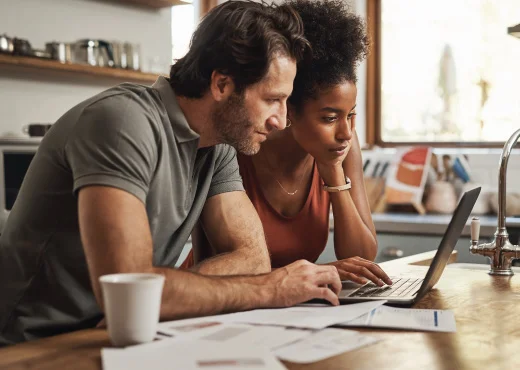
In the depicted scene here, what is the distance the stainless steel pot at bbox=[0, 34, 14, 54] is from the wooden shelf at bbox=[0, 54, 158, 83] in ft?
0.09

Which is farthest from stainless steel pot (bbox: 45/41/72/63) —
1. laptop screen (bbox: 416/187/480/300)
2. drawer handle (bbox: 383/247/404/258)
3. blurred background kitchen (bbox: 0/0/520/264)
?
laptop screen (bbox: 416/187/480/300)

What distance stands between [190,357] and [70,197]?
0.56 m

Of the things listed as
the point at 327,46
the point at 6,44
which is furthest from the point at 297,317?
the point at 6,44

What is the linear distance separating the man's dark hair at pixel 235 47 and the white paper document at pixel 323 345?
0.66 meters

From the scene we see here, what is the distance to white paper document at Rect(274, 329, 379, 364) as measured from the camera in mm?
1021

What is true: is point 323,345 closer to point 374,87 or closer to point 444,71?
point 444,71

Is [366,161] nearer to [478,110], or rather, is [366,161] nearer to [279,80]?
[478,110]

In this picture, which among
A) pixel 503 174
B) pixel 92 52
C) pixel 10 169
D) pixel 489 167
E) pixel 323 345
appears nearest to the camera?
pixel 323 345

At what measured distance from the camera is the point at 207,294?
127 centimetres

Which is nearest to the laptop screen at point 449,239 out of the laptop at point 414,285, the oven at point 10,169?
the laptop at point 414,285

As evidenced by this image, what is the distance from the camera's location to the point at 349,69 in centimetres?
211

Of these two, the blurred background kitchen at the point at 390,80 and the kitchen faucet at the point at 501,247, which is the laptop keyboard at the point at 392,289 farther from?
the blurred background kitchen at the point at 390,80

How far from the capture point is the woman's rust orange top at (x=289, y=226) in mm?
2109

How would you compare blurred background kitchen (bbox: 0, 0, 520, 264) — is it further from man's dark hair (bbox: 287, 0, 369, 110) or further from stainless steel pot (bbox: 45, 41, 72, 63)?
man's dark hair (bbox: 287, 0, 369, 110)
